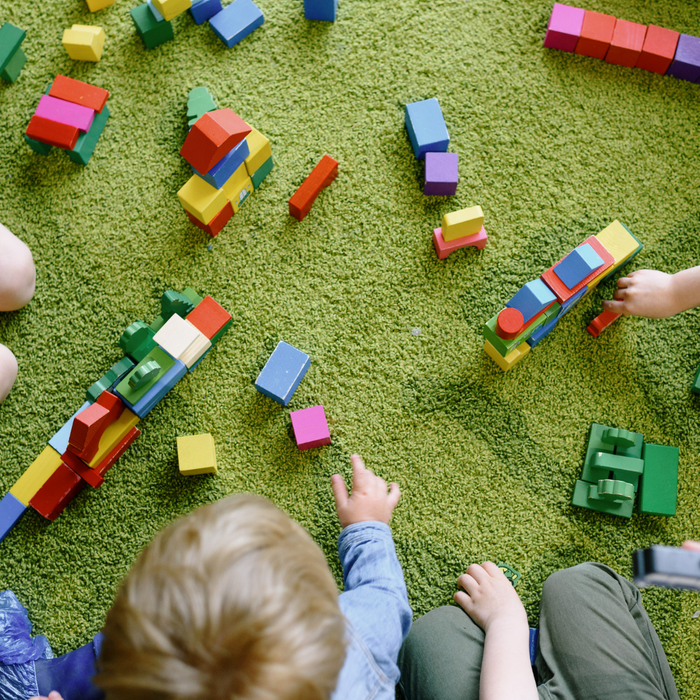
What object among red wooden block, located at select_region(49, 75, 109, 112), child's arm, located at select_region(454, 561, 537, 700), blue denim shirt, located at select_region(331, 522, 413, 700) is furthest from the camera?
red wooden block, located at select_region(49, 75, 109, 112)

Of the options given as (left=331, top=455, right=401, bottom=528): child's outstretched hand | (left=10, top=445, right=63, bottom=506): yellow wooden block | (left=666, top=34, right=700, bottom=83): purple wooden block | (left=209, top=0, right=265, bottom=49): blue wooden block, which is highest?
(left=209, top=0, right=265, bottom=49): blue wooden block

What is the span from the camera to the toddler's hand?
2.96 feet

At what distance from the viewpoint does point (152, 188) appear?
113 cm

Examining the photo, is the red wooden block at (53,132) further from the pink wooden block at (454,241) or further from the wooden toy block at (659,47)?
the wooden toy block at (659,47)

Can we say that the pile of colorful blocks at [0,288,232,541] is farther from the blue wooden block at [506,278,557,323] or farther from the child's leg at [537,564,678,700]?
the child's leg at [537,564,678,700]

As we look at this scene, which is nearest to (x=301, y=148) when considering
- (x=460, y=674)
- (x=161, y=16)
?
(x=161, y=16)

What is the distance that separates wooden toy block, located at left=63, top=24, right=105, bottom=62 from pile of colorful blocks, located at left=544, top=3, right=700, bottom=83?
2.81 feet

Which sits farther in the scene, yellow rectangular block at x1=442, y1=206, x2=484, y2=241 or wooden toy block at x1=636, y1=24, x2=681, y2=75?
wooden toy block at x1=636, y1=24, x2=681, y2=75

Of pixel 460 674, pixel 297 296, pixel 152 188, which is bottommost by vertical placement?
pixel 460 674

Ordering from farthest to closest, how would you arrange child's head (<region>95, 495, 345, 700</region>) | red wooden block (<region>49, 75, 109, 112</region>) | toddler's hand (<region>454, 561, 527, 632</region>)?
red wooden block (<region>49, 75, 109, 112</region>)
toddler's hand (<region>454, 561, 527, 632</region>)
child's head (<region>95, 495, 345, 700</region>)

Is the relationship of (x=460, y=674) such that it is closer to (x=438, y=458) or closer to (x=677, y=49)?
(x=438, y=458)

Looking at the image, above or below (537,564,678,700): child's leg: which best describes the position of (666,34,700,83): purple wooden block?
above

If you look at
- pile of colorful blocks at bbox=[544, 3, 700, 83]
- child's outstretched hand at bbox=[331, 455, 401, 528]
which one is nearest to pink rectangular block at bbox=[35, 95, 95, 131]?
child's outstretched hand at bbox=[331, 455, 401, 528]

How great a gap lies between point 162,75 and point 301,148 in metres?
0.31
